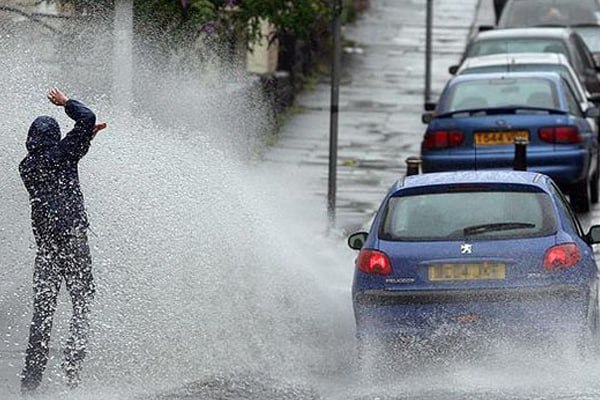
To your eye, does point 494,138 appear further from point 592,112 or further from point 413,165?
point 413,165

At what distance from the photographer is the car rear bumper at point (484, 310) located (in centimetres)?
1198

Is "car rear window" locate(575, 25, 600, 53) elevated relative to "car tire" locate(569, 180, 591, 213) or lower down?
elevated

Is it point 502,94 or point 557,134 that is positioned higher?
point 502,94

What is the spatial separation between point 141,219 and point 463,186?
2.51m

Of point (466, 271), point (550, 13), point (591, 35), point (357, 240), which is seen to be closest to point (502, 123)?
point (357, 240)

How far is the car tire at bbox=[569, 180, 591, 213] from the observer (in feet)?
65.8

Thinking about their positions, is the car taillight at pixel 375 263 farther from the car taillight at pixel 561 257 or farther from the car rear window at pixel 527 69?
the car rear window at pixel 527 69

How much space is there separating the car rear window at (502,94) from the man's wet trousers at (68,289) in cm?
885

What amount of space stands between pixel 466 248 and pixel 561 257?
618 mm

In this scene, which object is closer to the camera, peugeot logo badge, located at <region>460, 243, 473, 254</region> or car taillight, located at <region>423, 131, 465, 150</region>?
peugeot logo badge, located at <region>460, 243, 473, 254</region>

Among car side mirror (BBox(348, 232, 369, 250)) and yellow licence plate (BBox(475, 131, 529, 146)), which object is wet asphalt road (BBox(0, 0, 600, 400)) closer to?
car side mirror (BBox(348, 232, 369, 250))

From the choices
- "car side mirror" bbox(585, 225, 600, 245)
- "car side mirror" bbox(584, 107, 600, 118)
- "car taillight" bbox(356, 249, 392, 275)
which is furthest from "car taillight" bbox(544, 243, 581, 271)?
"car side mirror" bbox(584, 107, 600, 118)

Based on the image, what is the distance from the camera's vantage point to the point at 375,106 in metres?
27.3

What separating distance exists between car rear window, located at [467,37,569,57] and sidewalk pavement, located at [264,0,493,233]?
130 cm
